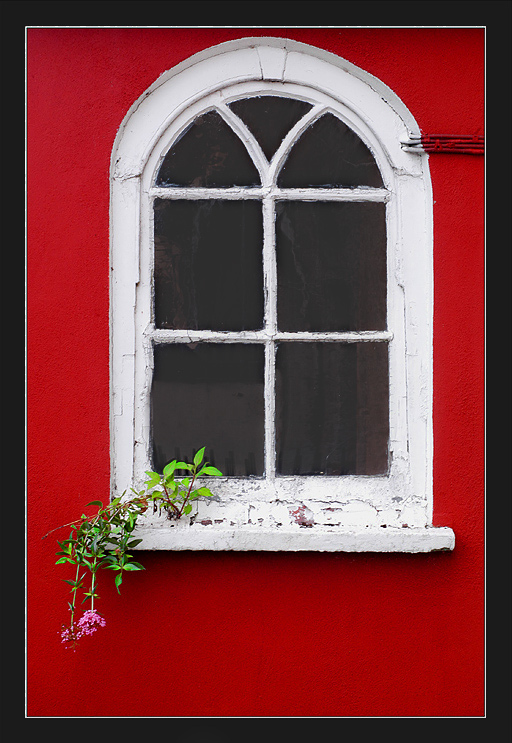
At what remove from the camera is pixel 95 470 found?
7.22 ft

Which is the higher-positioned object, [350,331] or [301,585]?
[350,331]

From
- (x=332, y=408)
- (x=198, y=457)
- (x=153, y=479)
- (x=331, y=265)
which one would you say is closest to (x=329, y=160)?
(x=331, y=265)

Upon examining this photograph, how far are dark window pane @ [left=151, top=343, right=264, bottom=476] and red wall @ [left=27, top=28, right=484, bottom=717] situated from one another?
0.23 metres

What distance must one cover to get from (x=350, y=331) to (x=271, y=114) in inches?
36.0

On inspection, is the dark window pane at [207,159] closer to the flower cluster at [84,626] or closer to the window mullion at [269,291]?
the window mullion at [269,291]

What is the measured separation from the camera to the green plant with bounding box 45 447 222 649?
2.06m

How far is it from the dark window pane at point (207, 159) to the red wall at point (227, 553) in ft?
0.77

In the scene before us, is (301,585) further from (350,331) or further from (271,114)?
(271,114)

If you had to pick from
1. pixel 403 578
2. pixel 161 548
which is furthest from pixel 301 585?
pixel 161 548

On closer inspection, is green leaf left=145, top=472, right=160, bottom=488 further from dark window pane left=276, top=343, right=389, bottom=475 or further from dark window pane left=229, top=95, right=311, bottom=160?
dark window pane left=229, top=95, right=311, bottom=160

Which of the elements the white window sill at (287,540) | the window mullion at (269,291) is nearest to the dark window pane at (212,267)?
the window mullion at (269,291)

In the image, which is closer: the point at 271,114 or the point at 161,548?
the point at 161,548

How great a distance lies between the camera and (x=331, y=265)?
2.30m

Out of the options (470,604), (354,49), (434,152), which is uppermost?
(354,49)
